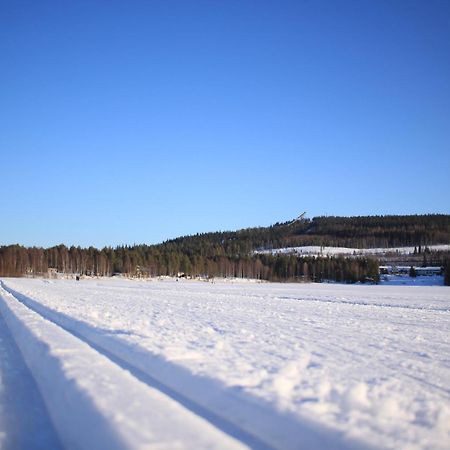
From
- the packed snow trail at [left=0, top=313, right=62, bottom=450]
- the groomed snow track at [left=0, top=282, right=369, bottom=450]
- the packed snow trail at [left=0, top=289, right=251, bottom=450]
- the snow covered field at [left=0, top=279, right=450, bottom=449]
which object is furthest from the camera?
the packed snow trail at [left=0, top=313, right=62, bottom=450]

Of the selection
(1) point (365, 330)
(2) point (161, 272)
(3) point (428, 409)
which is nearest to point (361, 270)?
(2) point (161, 272)

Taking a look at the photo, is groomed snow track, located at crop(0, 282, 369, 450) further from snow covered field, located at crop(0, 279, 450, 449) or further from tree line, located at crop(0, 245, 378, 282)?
tree line, located at crop(0, 245, 378, 282)

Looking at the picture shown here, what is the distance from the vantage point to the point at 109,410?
14.8 ft

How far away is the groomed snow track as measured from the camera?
13.3ft

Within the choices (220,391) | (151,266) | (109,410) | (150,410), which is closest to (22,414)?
(109,410)

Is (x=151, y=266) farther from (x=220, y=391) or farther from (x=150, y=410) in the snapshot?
(x=150, y=410)

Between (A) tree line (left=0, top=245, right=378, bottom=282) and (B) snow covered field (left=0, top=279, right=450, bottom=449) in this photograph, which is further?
(A) tree line (left=0, top=245, right=378, bottom=282)

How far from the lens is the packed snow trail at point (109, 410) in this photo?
3949mm

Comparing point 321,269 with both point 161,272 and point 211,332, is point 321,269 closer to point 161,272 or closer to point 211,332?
point 161,272

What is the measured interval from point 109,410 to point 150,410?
44 cm

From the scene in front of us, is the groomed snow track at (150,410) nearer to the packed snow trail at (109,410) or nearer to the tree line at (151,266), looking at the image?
the packed snow trail at (109,410)

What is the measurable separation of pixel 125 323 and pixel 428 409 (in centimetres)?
833

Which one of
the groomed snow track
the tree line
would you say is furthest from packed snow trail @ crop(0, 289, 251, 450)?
the tree line

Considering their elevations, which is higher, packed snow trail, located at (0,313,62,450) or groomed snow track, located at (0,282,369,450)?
groomed snow track, located at (0,282,369,450)
